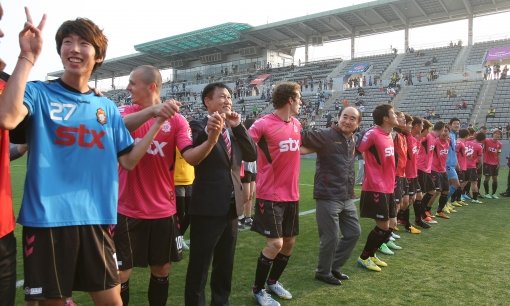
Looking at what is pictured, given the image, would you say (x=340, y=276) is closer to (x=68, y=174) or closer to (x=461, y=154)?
(x=68, y=174)

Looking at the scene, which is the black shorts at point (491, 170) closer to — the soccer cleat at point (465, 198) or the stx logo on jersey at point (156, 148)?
the soccer cleat at point (465, 198)

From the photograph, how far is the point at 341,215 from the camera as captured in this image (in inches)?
184

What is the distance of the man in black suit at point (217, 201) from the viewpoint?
3072 mm

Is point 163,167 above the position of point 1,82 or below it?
below

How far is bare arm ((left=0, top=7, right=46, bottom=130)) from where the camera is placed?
1.70 meters

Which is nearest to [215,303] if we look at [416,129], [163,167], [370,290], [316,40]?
[163,167]

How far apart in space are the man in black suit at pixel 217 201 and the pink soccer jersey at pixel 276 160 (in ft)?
1.94

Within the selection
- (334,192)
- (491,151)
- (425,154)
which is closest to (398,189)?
(425,154)

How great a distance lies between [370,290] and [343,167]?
135cm

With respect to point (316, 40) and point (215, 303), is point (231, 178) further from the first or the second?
point (316, 40)

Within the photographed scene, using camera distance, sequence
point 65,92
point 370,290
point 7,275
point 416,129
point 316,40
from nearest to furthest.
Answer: point 7,275
point 65,92
point 370,290
point 416,129
point 316,40

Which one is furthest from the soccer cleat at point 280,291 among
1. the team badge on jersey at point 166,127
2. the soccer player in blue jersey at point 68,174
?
the soccer player in blue jersey at point 68,174

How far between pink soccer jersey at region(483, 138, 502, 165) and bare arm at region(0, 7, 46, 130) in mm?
13141

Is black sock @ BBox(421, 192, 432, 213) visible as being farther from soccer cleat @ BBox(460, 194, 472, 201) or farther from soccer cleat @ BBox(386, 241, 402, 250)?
soccer cleat @ BBox(460, 194, 472, 201)
